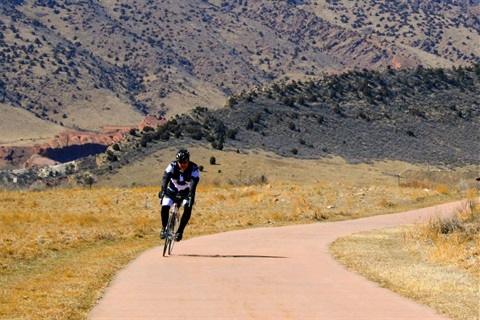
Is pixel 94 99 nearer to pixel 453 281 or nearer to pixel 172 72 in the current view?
pixel 172 72

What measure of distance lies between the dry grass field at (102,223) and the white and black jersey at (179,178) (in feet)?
5.27

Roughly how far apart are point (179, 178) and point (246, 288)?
191 inches

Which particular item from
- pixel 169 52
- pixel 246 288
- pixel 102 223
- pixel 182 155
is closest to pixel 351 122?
pixel 102 223

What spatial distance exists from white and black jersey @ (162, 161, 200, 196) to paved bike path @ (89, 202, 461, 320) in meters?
1.28

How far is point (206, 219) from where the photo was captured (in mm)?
28531

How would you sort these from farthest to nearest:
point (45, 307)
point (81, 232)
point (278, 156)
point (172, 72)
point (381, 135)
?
point (172, 72), point (381, 135), point (278, 156), point (81, 232), point (45, 307)

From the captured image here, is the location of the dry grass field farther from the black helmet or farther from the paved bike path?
the black helmet

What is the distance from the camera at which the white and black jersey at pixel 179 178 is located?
16.1 m

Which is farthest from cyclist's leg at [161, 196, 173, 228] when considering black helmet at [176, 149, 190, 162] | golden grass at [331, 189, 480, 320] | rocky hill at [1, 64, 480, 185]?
rocky hill at [1, 64, 480, 185]

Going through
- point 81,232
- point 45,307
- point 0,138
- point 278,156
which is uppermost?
point 45,307

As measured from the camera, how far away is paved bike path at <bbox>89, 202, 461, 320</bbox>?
9914 millimetres

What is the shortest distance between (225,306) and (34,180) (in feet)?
209

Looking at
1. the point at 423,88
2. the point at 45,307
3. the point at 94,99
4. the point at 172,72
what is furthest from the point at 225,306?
the point at 172,72

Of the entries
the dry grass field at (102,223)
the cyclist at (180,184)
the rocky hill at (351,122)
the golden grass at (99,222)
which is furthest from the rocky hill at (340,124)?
the cyclist at (180,184)
